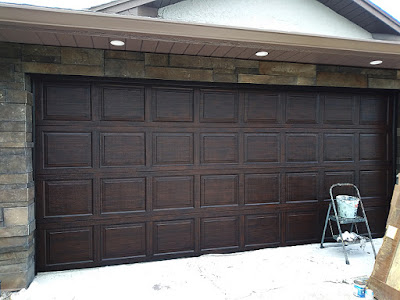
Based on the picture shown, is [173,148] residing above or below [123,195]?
above

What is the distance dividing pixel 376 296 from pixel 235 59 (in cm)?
282

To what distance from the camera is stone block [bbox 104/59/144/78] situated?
335 cm

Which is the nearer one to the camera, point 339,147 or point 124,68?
point 124,68

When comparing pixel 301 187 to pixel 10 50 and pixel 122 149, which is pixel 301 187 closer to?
pixel 122 149

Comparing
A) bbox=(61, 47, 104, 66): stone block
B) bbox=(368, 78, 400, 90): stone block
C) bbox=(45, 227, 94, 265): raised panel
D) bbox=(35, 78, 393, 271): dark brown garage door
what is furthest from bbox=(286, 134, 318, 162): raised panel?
bbox=(45, 227, 94, 265): raised panel

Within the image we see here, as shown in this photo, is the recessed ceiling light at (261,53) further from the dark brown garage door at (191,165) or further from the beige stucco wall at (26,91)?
the dark brown garage door at (191,165)

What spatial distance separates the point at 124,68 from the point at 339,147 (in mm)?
2981

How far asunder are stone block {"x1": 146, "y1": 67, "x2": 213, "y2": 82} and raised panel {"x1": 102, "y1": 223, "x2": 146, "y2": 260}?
1727mm

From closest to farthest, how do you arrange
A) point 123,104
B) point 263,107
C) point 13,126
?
1. point 13,126
2. point 123,104
3. point 263,107

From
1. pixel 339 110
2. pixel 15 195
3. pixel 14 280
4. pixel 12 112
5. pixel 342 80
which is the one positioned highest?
pixel 342 80

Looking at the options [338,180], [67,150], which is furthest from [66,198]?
[338,180]

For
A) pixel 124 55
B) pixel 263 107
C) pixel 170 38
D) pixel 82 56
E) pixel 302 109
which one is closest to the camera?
pixel 170 38

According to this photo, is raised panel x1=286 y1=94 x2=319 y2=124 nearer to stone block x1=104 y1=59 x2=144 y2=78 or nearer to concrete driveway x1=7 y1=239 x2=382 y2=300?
concrete driveway x1=7 y1=239 x2=382 y2=300

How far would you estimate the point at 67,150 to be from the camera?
3.44 metres
